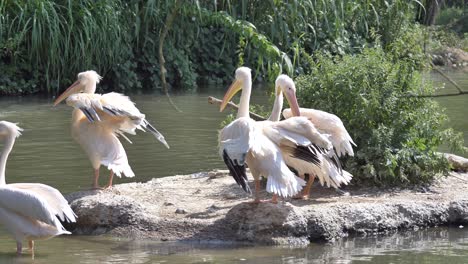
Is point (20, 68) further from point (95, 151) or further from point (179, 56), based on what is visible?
point (95, 151)

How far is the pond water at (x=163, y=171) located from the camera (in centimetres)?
680

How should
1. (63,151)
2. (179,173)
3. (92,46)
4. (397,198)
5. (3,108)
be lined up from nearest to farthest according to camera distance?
(397,198)
(179,173)
(63,151)
(3,108)
(92,46)

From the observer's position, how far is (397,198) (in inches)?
314

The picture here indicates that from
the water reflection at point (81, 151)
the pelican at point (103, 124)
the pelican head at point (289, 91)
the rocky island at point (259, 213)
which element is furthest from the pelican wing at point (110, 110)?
the pelican head at point (289, 91)

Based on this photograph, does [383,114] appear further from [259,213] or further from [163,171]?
[163,171]

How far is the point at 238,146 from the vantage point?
7035 millimetres

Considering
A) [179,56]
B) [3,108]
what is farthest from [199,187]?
[179,56]

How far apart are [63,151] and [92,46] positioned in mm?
5659

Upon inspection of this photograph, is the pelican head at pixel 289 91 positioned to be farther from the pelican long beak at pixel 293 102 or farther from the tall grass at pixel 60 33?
the tall grass at pixel 60 33

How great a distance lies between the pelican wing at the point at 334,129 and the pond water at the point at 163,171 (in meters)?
0.83

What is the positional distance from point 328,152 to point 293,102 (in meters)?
0.58

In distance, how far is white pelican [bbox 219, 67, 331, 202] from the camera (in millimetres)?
6988

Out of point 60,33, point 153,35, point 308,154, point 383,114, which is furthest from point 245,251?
point 153,35

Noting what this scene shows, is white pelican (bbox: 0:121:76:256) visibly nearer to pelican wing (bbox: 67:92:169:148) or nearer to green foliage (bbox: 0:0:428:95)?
pelican wing (bbox: 67:92:169:148)
